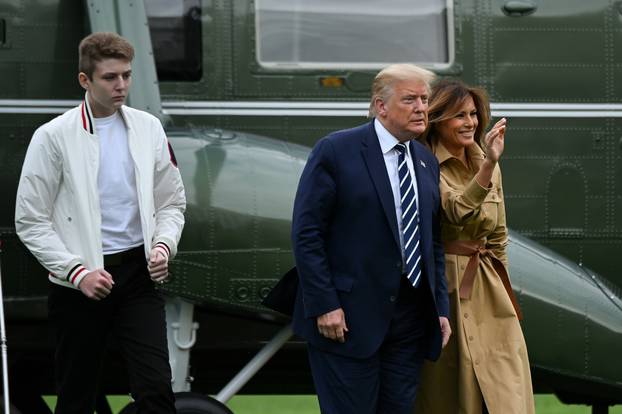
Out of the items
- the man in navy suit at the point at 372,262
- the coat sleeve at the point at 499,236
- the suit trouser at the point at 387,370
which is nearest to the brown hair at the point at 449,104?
the coat sleeve at the point at 499,236

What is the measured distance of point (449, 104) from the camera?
17.3 feet

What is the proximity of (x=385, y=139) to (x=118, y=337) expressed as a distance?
137 centimetres

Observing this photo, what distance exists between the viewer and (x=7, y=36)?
7316 mm

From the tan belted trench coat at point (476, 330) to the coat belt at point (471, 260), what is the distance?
1 centimetres

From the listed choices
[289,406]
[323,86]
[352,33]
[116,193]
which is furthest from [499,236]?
[289,406]

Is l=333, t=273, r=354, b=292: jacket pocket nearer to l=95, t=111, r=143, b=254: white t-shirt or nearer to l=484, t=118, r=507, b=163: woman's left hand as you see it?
l=484, t=118, r=507, b=163: woman's left hand

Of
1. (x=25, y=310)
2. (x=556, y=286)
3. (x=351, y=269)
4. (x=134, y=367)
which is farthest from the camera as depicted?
(x=25, y=310)

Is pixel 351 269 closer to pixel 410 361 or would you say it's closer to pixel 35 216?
pixel 410 361

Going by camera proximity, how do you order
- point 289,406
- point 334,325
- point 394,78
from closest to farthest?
1. point 334,325
2. point 394,78
3. point 289,406

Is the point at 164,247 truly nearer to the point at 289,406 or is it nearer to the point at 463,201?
the point at 463,201

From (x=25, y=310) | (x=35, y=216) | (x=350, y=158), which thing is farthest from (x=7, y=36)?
(x=350, y=158)

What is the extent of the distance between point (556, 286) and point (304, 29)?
7.12ft

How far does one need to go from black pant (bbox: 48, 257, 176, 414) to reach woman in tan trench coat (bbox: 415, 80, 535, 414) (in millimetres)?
1092

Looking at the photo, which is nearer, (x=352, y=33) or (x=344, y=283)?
(x=344, y=283)
